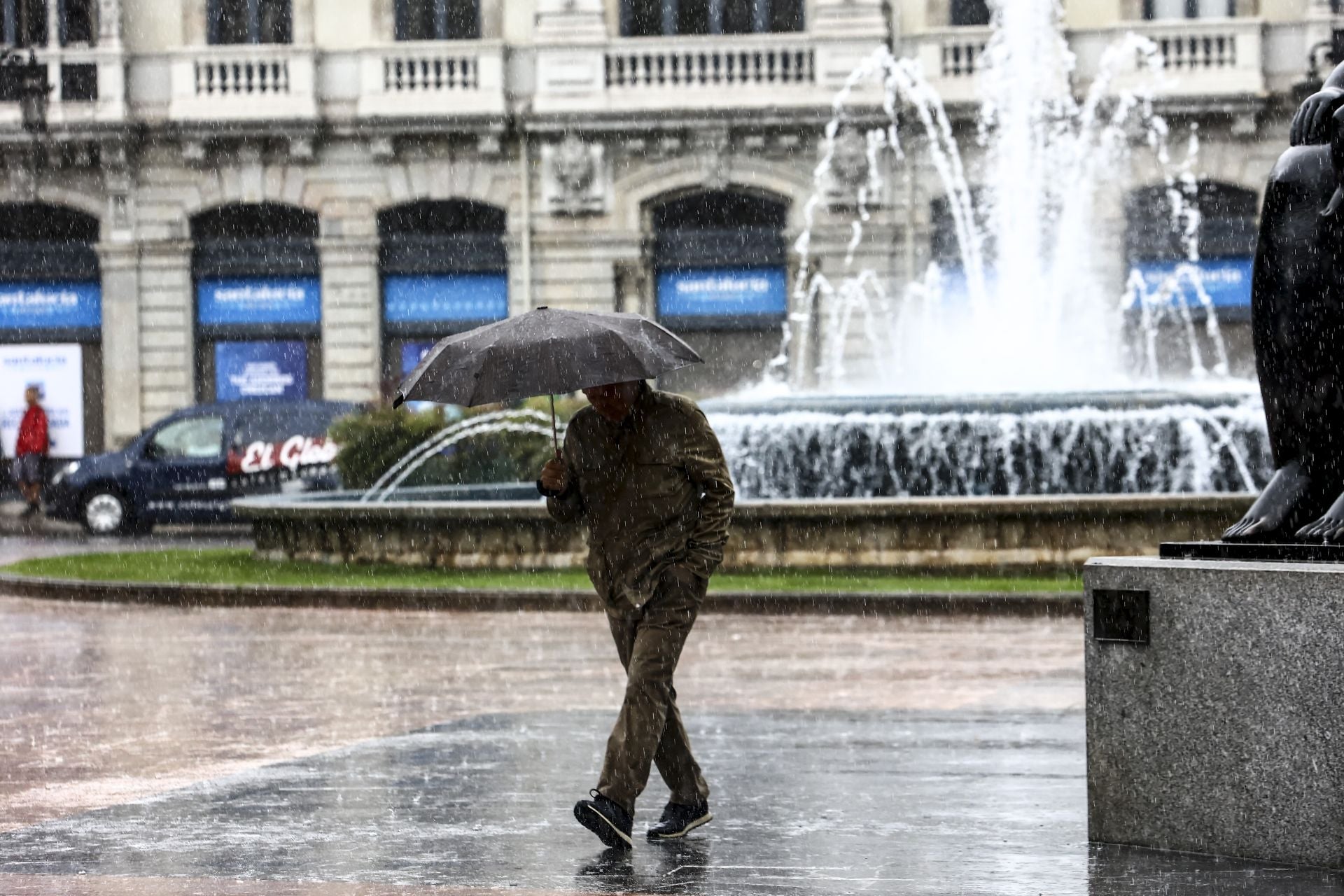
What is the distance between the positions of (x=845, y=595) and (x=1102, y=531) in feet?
7.38

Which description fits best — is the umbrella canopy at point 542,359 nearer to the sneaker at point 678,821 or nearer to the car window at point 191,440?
the sneaker at point 678,821

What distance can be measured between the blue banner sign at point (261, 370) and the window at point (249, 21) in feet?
15.3

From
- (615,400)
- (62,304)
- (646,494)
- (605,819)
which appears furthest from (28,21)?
(605,819)

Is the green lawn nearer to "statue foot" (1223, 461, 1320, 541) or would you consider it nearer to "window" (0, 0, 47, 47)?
"statue foot" (1223, 461, 1320, 541)

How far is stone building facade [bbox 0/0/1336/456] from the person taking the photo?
32719 millimetres

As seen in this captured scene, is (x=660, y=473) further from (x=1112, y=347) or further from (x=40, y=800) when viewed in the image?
(x=1112, y=347)

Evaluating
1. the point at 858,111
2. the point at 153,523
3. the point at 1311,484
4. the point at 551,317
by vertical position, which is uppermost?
the point at 858,111

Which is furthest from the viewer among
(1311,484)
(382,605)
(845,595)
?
(382,605)

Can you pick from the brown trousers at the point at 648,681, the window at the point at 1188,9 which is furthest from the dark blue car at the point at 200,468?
the brown trousers at the point at 648,681

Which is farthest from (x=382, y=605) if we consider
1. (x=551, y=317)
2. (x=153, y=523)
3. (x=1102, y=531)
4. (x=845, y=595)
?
(x=153, y=523)

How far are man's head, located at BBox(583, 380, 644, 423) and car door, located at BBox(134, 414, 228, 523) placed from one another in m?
21.2

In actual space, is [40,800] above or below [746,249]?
below

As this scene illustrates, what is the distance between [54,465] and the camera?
34.4 meters

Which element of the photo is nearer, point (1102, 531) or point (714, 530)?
point (714, 530)
